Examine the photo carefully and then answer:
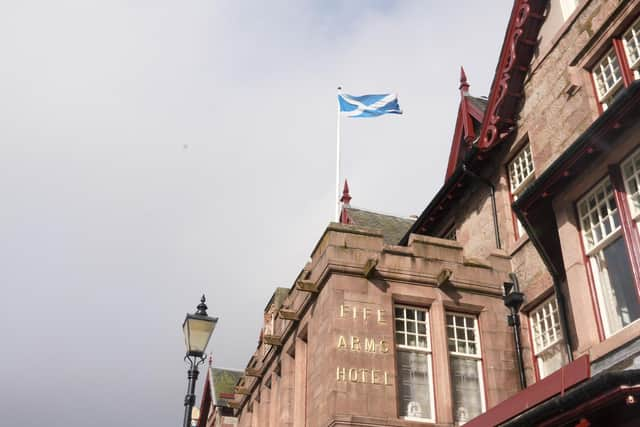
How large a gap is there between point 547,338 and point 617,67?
19.3 ft

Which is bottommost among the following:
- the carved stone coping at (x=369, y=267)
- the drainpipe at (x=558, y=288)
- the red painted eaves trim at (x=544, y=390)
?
the red painted eaves trim at (x=544, y=390)

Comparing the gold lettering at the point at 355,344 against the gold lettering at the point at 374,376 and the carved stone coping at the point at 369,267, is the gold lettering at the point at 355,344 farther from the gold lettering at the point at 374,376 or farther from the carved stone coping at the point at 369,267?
the carved stone coping at the point at 369,267

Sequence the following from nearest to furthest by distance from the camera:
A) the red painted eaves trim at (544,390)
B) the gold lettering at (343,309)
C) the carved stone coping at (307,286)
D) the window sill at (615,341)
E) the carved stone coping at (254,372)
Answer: the red painted eaves trim at (544,390) → the window sill at (615,341) → the gold lettering at (343,309) → the carved stone coping at (307,286) → the carved stone coping at (254,372)

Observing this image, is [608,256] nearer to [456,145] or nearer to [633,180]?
[633,180]

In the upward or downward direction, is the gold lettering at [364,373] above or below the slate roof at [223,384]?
below

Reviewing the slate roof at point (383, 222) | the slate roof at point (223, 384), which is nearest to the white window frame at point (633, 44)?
the slate roof at point (383, 222)

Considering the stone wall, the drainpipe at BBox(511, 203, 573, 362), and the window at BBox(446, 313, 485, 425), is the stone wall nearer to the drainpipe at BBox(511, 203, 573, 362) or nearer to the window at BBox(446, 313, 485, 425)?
the window at BBox(446, 313, 485, 425)

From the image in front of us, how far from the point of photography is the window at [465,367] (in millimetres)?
15227

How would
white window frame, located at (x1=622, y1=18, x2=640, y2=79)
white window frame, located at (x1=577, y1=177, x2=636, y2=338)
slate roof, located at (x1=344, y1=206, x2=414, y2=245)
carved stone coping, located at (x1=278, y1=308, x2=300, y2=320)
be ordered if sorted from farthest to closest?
slate roof, located at (x1=344, y1=206, x2=414, y2=245) → carved stone coping, located at (x1=278, y1=308, x2=300, y2=320) → white window frame, located at (x1=622, y1=18, x2=640, y2=79) → white window frame, located at (x1=577, y1=177, x2=636, y2=338)

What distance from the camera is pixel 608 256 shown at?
11.6 meters

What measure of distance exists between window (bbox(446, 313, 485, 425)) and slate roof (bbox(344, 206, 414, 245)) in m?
8.68

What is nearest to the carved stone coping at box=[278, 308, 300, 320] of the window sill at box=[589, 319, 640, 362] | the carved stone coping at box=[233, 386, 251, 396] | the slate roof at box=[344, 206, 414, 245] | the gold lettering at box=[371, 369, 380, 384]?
the gold lettering at box=[371, 369, 380, 384]

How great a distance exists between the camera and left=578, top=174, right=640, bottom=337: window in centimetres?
1111

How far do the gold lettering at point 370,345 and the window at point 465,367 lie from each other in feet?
6.15
